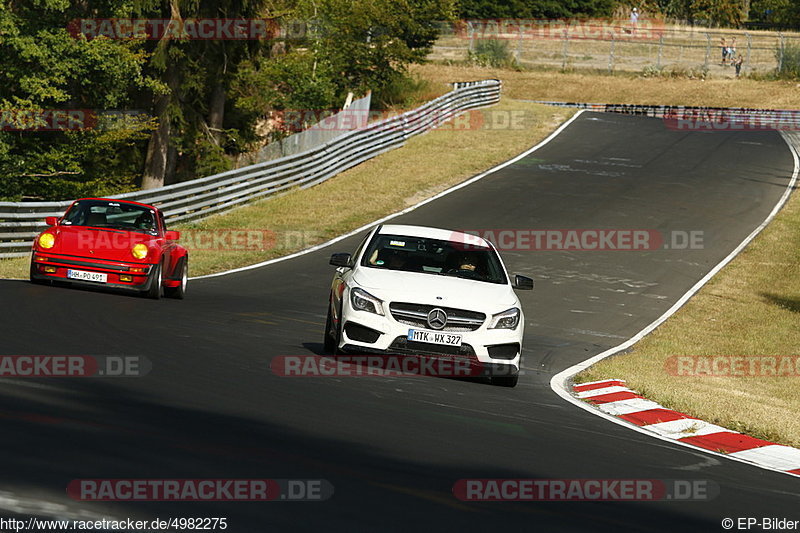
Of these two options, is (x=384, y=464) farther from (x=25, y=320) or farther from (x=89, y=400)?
(x=25, y=320)

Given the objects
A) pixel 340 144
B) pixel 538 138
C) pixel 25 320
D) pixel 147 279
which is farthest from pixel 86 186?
pixel 25 320

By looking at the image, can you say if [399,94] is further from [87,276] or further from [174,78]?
[87,276]

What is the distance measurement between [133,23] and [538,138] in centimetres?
1656

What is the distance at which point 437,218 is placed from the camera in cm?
2928

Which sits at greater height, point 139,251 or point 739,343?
point 139,251
